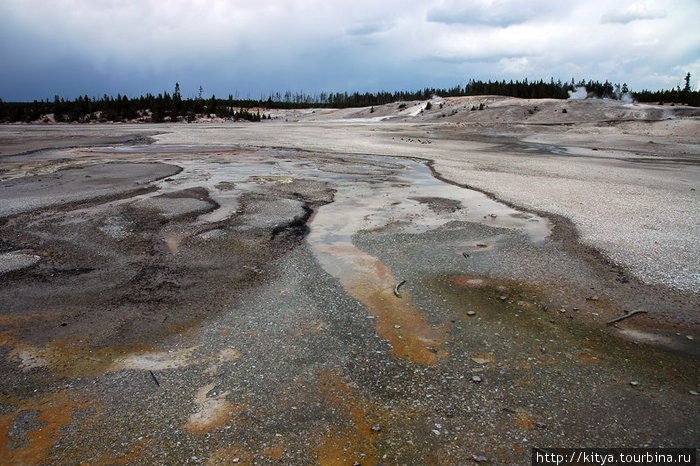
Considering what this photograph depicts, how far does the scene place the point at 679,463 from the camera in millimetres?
2689

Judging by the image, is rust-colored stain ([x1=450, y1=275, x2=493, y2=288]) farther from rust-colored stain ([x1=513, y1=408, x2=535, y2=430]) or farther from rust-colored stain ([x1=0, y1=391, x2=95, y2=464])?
rust-colored stain ([x1=0, y1=391, x2=95, y2=464])

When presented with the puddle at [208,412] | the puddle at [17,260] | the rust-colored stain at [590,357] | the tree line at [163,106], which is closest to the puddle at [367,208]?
the rust-colored stain at [590,357]

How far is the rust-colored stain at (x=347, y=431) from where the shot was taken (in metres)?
2.66

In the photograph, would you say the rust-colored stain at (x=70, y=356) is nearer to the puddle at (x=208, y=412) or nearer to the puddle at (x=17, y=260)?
the puddle at (x=208, y=412)

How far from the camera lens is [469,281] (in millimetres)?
5223

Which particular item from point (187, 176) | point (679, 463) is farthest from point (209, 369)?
point (187, 176)

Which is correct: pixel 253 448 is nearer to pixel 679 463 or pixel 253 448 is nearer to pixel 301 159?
pixel 679 463

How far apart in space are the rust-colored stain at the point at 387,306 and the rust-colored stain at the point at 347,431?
→ 27.0 inches

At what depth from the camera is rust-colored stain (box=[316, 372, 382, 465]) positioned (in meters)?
2.66

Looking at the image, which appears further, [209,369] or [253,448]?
[209,369]

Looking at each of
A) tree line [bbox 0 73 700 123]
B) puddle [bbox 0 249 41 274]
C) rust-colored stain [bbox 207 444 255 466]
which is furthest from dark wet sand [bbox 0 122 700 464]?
tree line [bbox 0 73 700 123]

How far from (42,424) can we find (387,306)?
2.98 metres

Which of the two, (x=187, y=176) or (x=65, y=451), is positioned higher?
(x=187, y=176)

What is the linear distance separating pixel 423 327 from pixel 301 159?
12828 millimetres
